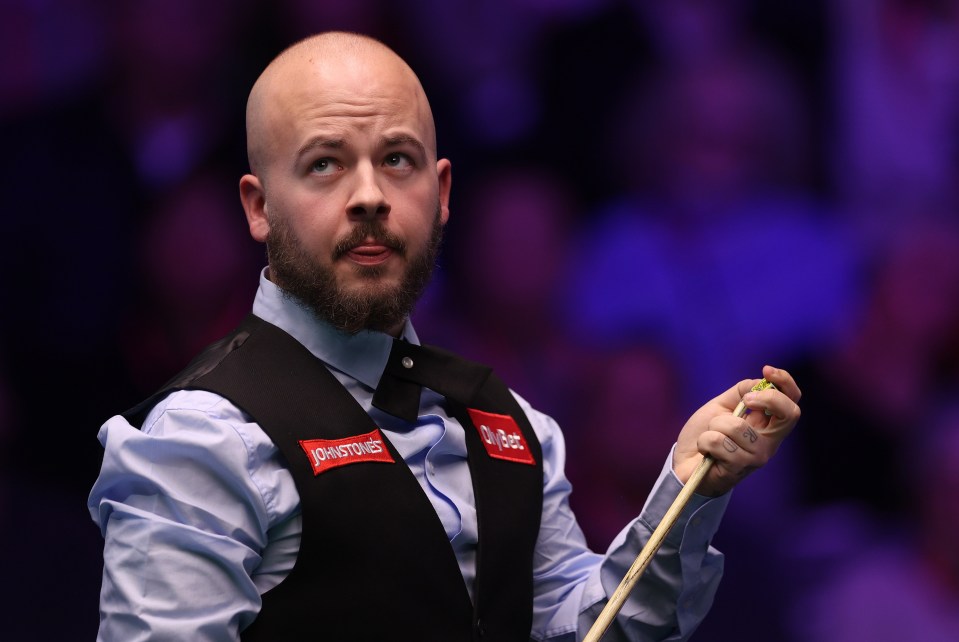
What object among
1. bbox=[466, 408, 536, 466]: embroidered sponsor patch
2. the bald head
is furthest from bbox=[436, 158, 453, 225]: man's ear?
bbox=[466, 408, 536, 466]: embroidered sponsor patch

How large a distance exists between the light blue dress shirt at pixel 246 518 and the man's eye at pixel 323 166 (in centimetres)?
22

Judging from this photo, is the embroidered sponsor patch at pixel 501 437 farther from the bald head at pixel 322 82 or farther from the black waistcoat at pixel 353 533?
the bald head at pixel 322 82

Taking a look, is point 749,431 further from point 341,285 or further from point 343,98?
point 343,98

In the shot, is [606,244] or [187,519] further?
[606,244]

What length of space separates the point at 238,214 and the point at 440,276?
630 mm

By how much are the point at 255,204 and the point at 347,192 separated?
0.23 meters

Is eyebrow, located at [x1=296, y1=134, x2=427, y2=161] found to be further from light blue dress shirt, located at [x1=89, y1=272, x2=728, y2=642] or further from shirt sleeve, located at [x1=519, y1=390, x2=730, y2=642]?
shirt sleeve, located at [x1=519, y1=390, x2=730, y2=642]

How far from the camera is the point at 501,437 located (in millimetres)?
2457

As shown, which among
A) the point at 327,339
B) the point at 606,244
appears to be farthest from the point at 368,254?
the point at 606,244

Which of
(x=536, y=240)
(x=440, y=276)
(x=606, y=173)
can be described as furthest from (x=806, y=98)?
(x=440, y=276)

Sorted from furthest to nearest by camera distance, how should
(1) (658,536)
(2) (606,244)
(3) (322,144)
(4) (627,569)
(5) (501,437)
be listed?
(2) (606,244) < (5) (501,437) < (4) (627,569) < (3) (322,144) < (1) (658,536)

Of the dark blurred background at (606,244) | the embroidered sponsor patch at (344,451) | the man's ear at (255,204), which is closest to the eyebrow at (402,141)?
the man's ear at (255,204)

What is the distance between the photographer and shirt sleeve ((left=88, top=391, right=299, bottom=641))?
6.39 ft

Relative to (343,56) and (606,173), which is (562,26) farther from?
(343,56)
